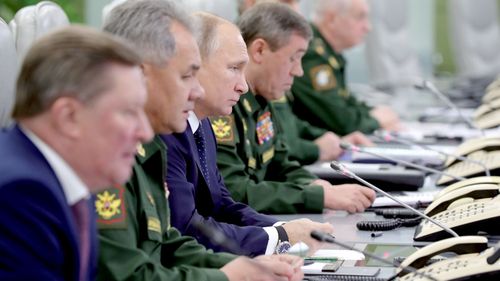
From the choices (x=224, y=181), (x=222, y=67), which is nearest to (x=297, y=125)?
(x=224, y=181)

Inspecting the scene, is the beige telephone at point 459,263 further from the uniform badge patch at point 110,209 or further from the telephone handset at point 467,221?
the uniform badge patch at point 110,209

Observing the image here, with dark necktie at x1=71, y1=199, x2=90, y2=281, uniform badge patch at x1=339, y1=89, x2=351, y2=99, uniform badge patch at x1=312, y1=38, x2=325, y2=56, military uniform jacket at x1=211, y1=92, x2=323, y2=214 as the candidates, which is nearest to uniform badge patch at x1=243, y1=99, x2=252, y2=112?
military uniform jacket at x1=211, y1=92, x2=323, y2=214

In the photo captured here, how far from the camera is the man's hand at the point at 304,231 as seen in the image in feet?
8.53

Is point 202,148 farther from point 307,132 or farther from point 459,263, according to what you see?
point 307,132

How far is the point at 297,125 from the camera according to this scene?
4.93 m

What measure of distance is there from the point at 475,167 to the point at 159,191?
5.70 ft

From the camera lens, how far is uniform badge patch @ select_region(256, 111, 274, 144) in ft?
11.8

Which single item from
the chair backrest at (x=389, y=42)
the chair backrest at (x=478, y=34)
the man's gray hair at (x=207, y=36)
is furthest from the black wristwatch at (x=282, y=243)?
the chair backrest at (x=478, y=34)

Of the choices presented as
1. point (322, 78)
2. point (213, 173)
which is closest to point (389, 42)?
point (322, 78)

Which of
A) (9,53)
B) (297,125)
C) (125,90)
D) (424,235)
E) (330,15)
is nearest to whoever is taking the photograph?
(125,90)

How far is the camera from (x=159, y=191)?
219 cm

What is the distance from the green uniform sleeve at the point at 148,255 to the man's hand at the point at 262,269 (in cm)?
3

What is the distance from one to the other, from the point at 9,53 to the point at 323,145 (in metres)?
2.16

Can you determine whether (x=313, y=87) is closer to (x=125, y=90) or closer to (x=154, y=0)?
(x=154, y=0)
